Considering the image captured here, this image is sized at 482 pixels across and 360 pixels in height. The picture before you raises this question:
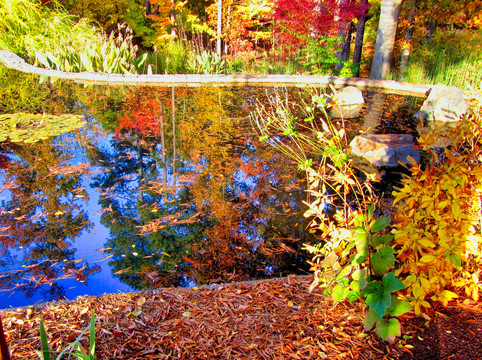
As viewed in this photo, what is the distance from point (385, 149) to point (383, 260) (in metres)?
3.26

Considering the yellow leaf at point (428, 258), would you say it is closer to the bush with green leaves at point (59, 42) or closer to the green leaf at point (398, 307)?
the green leaf at point (398, 307)

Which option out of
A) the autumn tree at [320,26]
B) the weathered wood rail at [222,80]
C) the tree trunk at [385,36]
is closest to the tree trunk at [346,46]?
the autumn tree at [320,26]

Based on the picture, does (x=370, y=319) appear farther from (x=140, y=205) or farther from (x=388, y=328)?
(x=140, y=205)

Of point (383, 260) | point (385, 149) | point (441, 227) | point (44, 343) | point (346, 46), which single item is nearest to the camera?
point (44, 343)

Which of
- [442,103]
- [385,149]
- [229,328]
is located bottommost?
[229,328]

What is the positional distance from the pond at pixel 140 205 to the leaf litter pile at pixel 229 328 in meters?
0.38

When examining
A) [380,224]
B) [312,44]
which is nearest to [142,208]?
[380,224]

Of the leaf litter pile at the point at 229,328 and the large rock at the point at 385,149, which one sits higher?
the large rock at the point at 385,149

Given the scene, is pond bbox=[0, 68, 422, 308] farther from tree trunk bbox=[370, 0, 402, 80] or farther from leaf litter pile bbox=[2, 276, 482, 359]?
tree trunk bbox=[370, 0, 402, 80]

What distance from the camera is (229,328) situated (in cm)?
177

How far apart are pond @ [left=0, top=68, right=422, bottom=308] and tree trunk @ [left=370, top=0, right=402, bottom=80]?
4.44 meters

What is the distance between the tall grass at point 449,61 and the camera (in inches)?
327

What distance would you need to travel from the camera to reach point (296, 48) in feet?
38.5

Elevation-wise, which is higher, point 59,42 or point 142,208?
point 59,42
